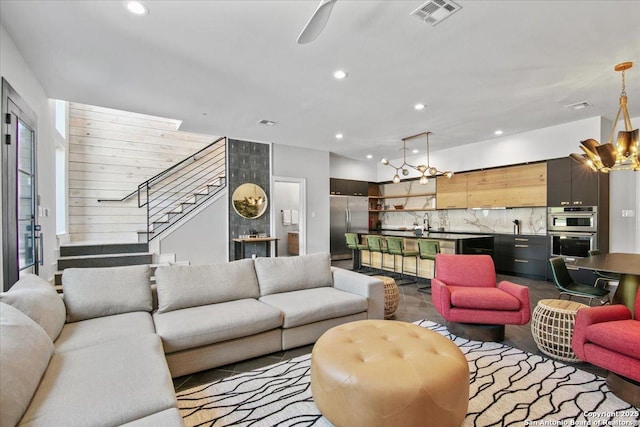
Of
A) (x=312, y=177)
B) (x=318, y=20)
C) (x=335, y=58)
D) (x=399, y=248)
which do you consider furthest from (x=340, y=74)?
(x=312, y=177)

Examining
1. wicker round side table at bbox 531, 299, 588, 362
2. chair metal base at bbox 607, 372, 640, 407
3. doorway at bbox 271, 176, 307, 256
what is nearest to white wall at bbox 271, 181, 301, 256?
doorway at bbox 271, 176, 307, 256

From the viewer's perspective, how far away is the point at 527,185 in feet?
20.1

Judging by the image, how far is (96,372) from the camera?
1588 mm

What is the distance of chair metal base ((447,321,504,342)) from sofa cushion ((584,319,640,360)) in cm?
87

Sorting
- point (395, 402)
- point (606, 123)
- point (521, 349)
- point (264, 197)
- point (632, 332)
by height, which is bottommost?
point (521, 349)

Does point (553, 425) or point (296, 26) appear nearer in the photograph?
point (553, 425)

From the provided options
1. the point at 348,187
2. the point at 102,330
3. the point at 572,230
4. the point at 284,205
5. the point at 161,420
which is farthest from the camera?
the point at 284,205

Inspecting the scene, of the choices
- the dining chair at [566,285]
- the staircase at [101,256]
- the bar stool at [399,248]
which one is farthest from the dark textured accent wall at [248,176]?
the dining chair at [566,285]

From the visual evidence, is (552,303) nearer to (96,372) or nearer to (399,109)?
(399,109)

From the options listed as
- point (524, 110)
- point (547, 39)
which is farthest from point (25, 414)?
point (524, 110)

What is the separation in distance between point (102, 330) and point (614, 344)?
11.6 feet

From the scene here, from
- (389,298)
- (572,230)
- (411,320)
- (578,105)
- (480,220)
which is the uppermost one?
(578,105)

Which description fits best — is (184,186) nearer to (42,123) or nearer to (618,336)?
(42,123)

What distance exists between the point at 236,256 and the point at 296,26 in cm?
498
